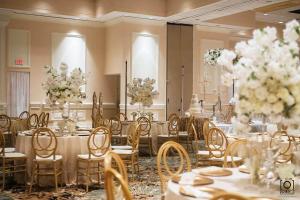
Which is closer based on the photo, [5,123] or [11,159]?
[11,159]

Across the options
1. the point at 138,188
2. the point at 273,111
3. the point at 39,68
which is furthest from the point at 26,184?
the point at 39,68

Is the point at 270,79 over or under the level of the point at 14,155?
over

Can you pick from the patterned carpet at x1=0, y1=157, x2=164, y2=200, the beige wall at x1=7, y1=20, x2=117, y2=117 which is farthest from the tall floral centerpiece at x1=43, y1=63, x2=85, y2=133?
the beige wall at x1=7, y1=20, x2=117, y2=117

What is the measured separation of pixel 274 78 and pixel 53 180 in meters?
4.85

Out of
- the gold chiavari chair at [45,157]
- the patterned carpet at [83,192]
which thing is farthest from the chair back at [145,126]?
the gold chiavari chair at [45,157]

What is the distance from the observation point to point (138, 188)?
648 centimetres

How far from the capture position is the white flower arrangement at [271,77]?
2559mm

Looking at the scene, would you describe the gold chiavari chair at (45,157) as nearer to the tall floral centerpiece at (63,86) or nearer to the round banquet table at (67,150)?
the round banquet table at (67,150)

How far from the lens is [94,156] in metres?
6.52

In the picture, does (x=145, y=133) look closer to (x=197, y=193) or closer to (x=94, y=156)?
(x=94, y=156)

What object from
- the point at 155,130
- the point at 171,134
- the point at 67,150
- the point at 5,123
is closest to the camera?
the point at 67,150

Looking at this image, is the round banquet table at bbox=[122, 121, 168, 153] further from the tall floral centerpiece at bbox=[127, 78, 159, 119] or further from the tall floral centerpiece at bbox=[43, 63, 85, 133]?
the tall floral centerpiece at bbox=[43, 63, 85, 133]

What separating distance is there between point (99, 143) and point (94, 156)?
38 cm

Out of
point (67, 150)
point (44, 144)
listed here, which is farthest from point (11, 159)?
point (67, 150)
